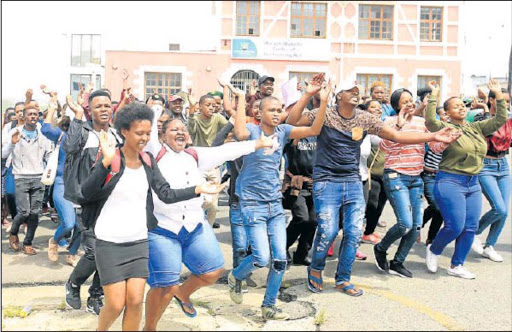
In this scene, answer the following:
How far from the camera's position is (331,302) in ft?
16.5

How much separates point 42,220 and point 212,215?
3.38m

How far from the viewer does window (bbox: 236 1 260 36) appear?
26.9m

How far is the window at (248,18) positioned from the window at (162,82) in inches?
147

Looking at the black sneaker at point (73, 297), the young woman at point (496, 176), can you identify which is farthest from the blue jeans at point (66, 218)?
the young woman at point (496, 176)

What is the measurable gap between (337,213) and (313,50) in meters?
22.1

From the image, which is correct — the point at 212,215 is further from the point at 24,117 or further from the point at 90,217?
the point at 90,217

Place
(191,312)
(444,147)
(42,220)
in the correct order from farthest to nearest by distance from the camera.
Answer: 1. (42,220)
2. (444,147)
3. (191,312)

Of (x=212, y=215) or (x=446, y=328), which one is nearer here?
(x=446, y=328)

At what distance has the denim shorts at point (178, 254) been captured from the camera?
390 centimetres

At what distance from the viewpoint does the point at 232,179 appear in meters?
6.00

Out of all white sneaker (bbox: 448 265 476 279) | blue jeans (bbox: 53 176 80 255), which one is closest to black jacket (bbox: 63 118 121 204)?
blue jeans (bbox: 53 176 80 255)

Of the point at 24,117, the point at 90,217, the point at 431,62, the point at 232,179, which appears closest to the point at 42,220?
the point at 24,117

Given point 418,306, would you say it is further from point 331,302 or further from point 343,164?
point 343,164

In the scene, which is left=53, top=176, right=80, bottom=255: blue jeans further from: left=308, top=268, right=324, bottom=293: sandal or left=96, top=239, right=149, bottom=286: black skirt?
left=96, top=239, right=149, bottom=286: black skirt
